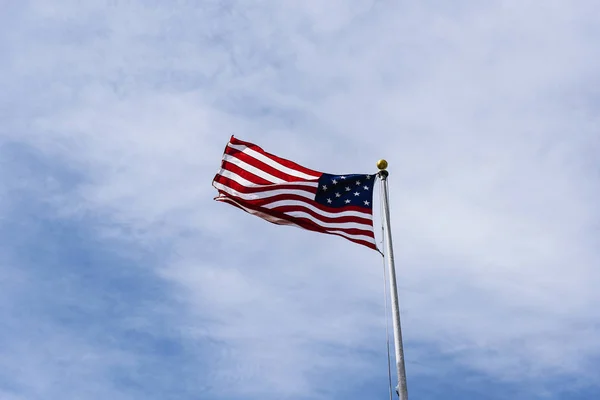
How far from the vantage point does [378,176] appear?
24953 mm

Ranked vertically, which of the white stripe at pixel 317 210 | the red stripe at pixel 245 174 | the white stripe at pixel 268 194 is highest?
the red stripe at pixel 245 174

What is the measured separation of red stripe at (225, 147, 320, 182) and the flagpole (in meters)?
2.51

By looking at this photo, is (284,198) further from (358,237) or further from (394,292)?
(394,292)

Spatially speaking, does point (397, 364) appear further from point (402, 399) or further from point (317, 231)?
point (317, 231)

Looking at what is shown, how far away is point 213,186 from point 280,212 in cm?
260

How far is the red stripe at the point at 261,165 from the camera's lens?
26.0 m

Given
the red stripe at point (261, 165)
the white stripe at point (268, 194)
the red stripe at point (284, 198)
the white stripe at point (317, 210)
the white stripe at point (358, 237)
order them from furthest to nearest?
the red stripe at point (261, 165), the white stripe at point (268, 194), the red stripe at point (284, 198), the white stripe at point (317, 210), the white stripe at point (358, 237)

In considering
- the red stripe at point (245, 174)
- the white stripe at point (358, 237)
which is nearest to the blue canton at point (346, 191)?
the white stripe at point (358, 237)

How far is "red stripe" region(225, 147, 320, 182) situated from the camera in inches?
1025

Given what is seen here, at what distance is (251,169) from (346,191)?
3489 mm

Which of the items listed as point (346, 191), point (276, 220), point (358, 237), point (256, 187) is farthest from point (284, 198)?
point (358, 237)

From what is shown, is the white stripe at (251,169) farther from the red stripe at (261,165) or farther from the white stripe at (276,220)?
the white stripe at (276,220)

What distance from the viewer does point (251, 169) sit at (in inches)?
1040

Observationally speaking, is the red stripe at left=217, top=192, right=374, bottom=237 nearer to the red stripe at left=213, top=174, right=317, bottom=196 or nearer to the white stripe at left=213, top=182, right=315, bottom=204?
the white stripe at left=213, top=182, right=315, bottom=204
